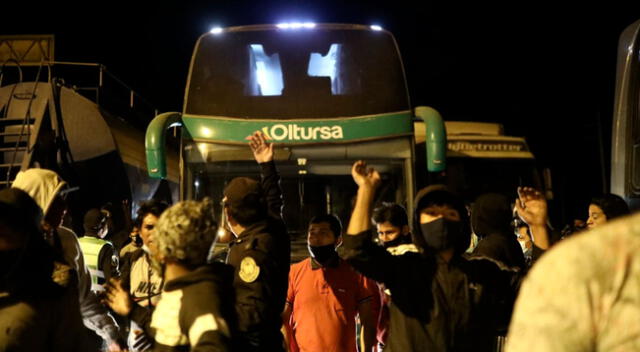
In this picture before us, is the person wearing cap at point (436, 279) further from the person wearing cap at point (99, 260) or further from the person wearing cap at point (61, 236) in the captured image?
the person wearing cap at point (99, 260)

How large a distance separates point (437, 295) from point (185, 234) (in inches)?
44.0

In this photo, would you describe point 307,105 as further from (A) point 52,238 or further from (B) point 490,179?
(A) point 52,238

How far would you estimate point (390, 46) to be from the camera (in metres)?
7.79

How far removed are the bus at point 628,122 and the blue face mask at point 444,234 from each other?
3397mm

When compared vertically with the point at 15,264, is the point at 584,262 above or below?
above

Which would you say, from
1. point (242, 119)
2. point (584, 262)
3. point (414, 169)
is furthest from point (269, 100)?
point (584, 262)

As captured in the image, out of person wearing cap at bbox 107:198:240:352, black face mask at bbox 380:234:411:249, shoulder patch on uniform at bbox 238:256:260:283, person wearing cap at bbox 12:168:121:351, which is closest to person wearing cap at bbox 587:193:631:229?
black face mask at bbox 380:234:411:249

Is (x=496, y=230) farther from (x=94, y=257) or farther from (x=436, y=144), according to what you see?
(x=94, y=257)

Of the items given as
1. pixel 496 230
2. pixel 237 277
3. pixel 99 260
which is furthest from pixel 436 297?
pixel 99 260

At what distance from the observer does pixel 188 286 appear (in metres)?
2.53

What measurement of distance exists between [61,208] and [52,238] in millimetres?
151

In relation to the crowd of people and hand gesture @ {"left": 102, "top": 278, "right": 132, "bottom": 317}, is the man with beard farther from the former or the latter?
hand gesture @ {"left": 102, "top": 278, "right": 132, "bottom": 317}

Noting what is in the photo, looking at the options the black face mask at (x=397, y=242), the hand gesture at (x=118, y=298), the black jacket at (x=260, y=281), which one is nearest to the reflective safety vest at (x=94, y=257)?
the black face mask at (x=397, y=242)

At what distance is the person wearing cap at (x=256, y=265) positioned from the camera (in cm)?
301
